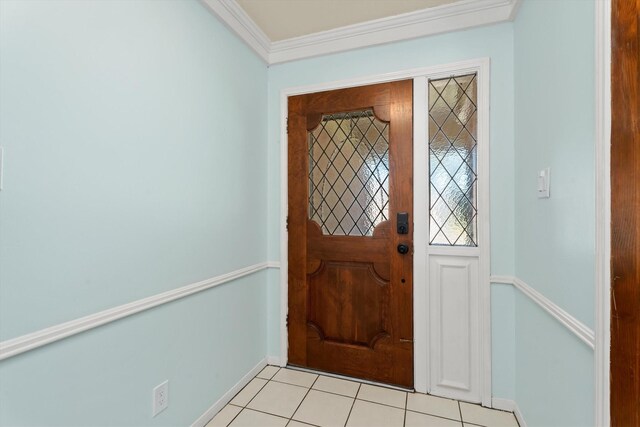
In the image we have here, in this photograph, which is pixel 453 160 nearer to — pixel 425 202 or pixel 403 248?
pixel 425 202

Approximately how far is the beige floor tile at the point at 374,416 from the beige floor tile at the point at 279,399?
356 mm

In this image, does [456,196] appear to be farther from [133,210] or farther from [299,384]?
[133,210]

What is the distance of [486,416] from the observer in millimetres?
1790

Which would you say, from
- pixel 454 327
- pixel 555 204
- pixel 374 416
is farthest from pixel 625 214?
pixel 374 416

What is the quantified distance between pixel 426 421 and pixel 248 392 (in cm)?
111

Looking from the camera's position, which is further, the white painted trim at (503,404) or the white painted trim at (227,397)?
the white painted trim at (503,404)

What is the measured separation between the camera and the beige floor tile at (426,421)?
67.2 inches

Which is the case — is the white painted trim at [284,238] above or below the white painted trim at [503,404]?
above

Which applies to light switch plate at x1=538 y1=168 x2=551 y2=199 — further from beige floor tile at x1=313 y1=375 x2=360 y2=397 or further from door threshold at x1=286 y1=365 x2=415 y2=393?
beige floor tile at x1=313 y1=375 x2=360 y2=397

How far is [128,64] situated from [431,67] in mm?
1712

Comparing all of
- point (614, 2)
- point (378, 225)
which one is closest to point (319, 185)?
point (378, 225)

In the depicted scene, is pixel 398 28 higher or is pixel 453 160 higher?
pixel 398 28

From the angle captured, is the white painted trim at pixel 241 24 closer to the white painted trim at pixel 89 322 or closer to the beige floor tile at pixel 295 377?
the white painted trim at pixel 89 322

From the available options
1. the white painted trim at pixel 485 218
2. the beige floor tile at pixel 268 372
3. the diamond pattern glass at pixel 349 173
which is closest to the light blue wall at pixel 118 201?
the beige floor tile at pixel 268 372
